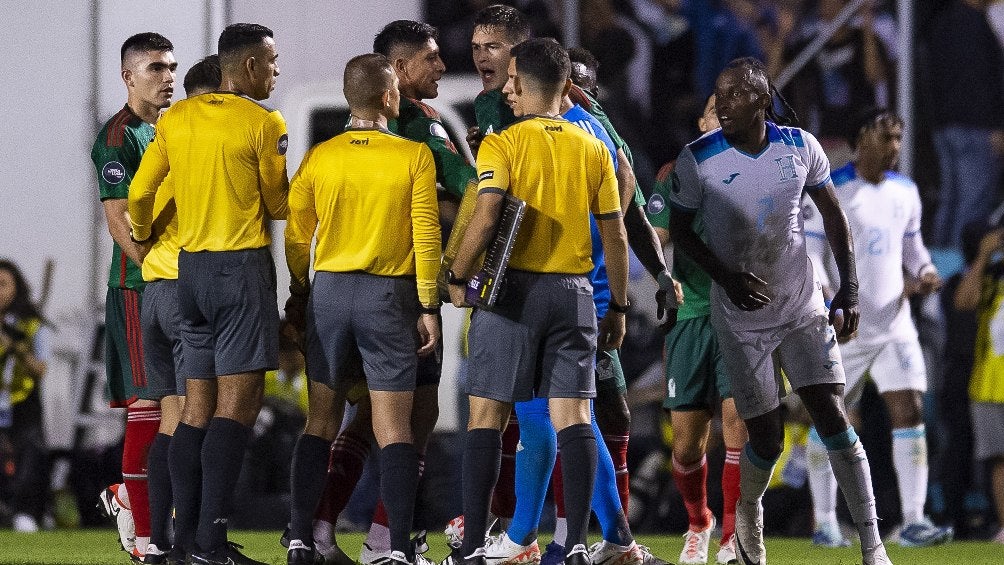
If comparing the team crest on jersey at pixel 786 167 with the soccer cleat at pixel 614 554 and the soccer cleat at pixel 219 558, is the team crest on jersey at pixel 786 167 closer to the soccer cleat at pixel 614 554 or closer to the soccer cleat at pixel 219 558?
the soccer cleat at pixel 614 554

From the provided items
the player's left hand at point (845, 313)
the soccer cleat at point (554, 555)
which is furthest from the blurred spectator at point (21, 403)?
the player's left hand at point (845, 313)

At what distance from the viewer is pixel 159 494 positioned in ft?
19.4

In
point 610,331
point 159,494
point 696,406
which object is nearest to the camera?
point 610,331

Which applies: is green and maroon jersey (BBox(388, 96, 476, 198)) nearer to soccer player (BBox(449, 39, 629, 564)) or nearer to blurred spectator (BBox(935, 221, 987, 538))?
soccer player (BBox(449, 39, 629, 564))

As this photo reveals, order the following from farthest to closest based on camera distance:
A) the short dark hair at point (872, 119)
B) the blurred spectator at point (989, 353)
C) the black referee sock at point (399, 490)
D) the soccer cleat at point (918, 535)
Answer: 1. the blurred spectator at point (989, 353)
2. the short dark hair at point (872, 119)
3. the soccer cleat at point (918, 535)
4. the black referee sock at point (399, 490)

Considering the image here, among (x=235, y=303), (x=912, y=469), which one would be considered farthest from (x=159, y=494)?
(x=912, y=469)

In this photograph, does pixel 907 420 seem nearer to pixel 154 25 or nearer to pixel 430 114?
pixel 430 114

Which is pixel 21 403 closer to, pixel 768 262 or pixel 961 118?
pixel 768 262

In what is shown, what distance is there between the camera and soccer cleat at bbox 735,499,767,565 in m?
6.11

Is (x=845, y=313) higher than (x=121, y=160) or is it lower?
lower

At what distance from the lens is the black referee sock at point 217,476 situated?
5.61 meters

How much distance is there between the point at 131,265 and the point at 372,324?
1526mm

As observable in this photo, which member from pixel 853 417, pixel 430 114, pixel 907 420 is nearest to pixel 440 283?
pixel 430 114

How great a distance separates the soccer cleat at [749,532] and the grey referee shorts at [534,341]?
3.47ft
